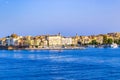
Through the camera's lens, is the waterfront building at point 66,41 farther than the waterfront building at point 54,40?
Yes

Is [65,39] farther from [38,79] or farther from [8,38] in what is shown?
[38,79]

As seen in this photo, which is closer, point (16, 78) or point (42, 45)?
point (16, 78)

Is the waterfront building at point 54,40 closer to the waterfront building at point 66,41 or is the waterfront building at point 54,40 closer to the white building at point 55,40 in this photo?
the white building at point 55,40

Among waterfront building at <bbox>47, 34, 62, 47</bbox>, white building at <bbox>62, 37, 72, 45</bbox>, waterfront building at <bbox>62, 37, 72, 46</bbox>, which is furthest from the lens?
white building at <bbox>62, 37, 72, 45</bbox>

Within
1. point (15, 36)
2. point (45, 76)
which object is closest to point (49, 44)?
point (15, 36)

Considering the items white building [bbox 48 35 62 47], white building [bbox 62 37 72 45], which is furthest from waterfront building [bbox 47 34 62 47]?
white building [bbox 62 37 72 45]

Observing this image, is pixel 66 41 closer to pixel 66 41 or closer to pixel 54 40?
pixel 66 41

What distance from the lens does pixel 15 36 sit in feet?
506

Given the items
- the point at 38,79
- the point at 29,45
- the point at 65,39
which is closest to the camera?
the point at 38,79

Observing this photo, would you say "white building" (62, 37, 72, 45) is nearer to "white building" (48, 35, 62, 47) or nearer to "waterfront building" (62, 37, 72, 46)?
"waterfront building" (62, 37, 72, 46)

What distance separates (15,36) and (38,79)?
13122 cm

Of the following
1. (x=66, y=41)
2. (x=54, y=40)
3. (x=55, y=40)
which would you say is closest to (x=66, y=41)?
(x=66, y=41)

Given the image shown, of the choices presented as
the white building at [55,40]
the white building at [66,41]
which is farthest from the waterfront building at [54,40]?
the white building at [66,41]

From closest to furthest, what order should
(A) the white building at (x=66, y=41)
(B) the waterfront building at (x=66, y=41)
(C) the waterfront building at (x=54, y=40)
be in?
(C) the waterfront building at (x=54, y=40)
(B) the waterfront building at (x=66, y=41)
(A) the white building at (x=66, y=41)
